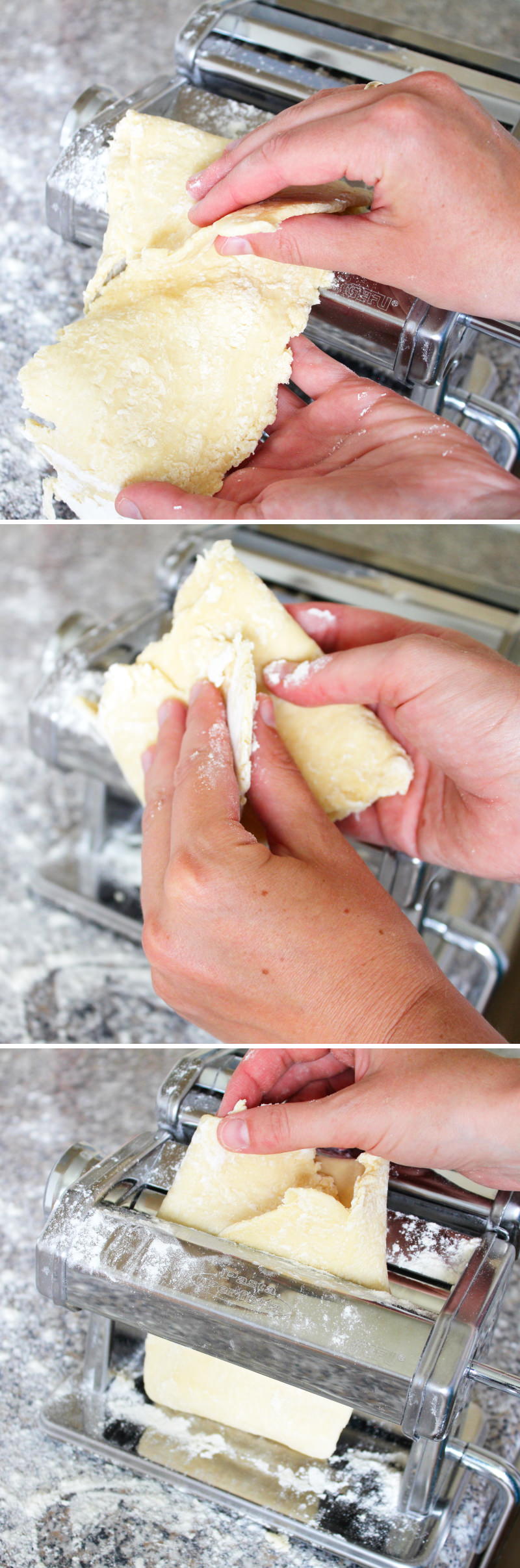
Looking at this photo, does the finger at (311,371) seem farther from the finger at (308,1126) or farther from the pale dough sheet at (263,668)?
the finger at (308,1126)

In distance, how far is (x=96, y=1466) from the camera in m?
0.70

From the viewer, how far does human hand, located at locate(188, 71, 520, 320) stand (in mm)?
569

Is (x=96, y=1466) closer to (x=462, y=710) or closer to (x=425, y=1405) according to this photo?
(x=425, y=1405)

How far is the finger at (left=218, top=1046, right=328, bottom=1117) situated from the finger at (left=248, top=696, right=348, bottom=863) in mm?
119

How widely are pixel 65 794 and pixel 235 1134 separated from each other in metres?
0.56

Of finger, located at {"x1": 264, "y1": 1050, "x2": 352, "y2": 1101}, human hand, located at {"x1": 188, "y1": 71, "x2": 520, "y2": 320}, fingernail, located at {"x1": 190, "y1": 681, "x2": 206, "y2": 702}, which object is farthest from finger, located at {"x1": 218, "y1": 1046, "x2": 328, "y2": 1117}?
human hand, located at {"x1": 188, "y1": 71, "x2": 520, "y2": 320}

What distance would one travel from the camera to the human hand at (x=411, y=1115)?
584 mm

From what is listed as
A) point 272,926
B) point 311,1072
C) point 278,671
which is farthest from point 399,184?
point 311,1072

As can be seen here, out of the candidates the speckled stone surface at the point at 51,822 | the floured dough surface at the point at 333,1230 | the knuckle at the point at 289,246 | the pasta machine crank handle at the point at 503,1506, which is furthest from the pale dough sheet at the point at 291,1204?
the knuckle at the point at 289,246

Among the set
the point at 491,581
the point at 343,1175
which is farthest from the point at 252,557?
the point at 343,1175

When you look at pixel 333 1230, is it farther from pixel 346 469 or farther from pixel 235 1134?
pixel 346 469

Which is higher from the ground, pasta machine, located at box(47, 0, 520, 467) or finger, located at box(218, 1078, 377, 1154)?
pasta machine, located at box(47, 0, 520, 467)

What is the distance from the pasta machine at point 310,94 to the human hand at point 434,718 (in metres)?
0.15

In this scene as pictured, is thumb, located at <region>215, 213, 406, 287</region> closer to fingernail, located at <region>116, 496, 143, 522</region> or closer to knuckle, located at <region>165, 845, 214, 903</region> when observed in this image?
fingernail, located at <region>116, 496, 143, 522</region>
